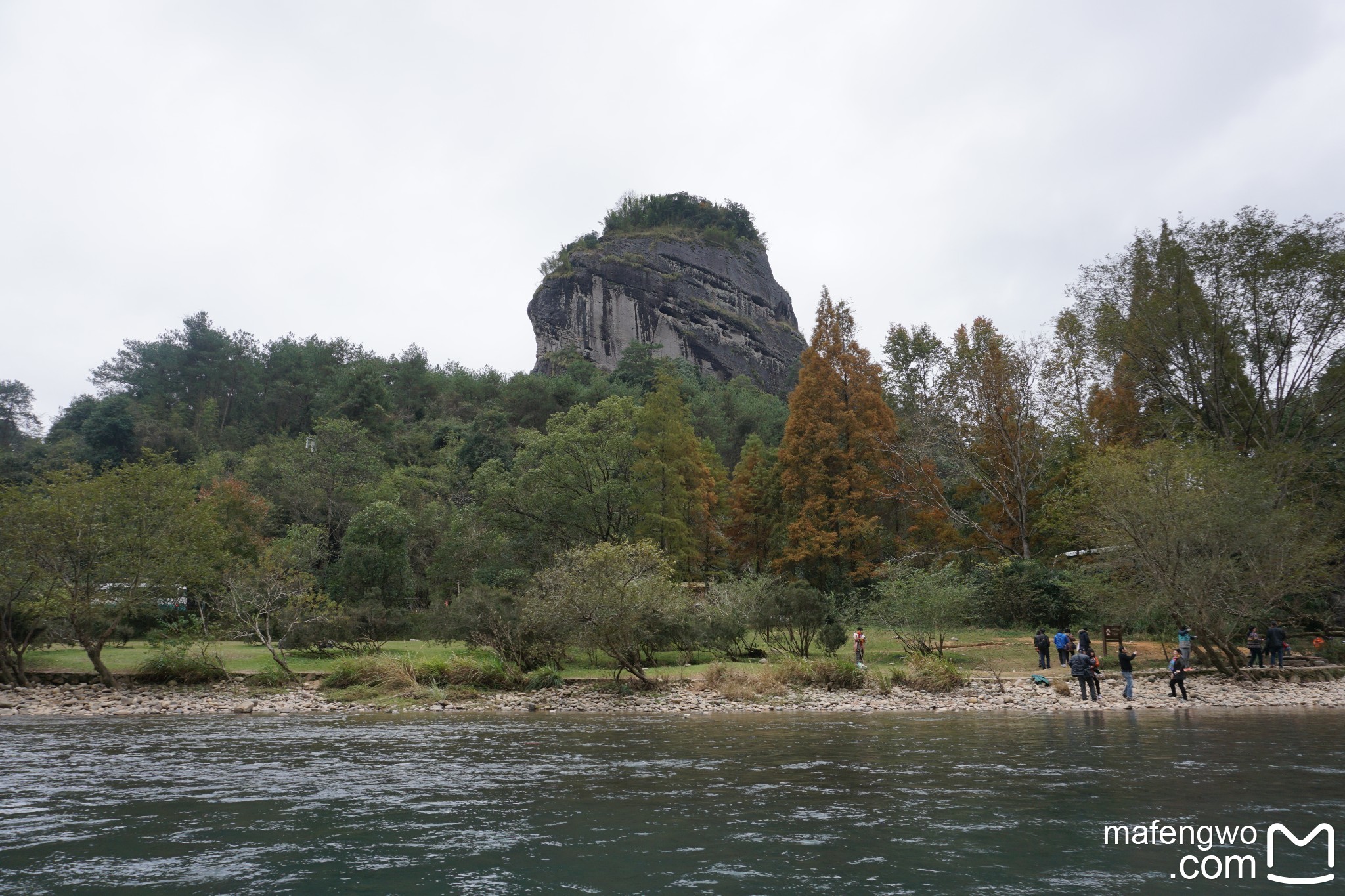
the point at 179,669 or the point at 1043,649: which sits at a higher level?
the point at 1043,649

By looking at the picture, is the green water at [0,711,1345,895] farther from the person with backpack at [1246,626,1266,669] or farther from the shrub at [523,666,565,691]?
the person with backpack at [1246,626,1266,669]

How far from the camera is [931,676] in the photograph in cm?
2569

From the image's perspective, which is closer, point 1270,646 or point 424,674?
point 1270,646

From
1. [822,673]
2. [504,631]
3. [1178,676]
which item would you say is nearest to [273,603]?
[504,631]

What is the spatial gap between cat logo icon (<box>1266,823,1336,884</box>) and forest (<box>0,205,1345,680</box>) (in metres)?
17.3

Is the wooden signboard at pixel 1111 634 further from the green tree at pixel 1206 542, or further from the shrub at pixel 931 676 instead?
the shrub at pixel 931 676

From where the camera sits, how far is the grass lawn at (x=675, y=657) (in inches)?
1123

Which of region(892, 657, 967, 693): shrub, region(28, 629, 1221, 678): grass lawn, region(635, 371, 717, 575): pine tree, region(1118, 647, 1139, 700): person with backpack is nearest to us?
region(1118, 647, 1139, 700): person with backpack

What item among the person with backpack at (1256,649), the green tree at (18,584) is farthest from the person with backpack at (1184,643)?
the green tree at (18,584)

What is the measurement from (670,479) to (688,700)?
19.6 meters

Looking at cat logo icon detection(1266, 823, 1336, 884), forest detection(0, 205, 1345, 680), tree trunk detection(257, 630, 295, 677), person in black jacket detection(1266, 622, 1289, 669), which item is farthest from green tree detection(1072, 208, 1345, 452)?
tree trunk detection(257, 630, 295, 677)

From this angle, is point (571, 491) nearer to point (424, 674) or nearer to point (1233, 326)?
point (424, 674)

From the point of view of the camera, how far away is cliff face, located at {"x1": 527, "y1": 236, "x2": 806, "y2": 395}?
11650 cm

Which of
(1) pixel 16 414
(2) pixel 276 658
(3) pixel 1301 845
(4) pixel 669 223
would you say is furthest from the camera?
(4) pixel 669 223
